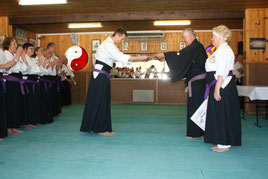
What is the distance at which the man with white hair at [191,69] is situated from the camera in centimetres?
306

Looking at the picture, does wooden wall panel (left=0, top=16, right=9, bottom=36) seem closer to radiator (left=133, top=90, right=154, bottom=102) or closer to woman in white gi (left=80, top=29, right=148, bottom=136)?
radiator (left=133, top=90, right=154, bottom=102)

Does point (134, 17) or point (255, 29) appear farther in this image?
point (134, 17)

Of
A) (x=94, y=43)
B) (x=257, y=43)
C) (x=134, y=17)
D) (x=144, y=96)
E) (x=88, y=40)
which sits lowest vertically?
(x=144, y=96)

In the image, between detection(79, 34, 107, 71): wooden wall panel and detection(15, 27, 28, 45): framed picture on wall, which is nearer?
detection(15, 27, 28, 45): framed picture on wall

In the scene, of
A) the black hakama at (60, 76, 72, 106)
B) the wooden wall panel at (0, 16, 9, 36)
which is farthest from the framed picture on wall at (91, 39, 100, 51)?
the wooden wall panel at (0, 16, 9, 36)

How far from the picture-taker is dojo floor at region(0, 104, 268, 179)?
205cm

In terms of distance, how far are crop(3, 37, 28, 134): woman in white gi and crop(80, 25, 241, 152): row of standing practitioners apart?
1.10 metres

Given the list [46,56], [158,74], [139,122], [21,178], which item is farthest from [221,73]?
[158,74]

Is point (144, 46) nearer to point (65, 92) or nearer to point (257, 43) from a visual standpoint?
point (65, 92)

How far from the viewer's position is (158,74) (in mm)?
9531

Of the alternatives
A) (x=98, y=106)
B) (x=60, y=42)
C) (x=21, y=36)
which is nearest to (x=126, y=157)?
(x=98, y=106)

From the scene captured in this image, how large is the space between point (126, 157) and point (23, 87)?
7.80 ft

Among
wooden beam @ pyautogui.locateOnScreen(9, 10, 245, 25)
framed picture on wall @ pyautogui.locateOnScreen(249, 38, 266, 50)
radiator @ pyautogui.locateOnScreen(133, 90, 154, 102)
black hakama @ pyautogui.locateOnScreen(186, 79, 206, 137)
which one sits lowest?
radiator @ pyautogui.locateOnScreen(133, 90, 154, 102)

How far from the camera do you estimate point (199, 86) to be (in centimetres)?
323
